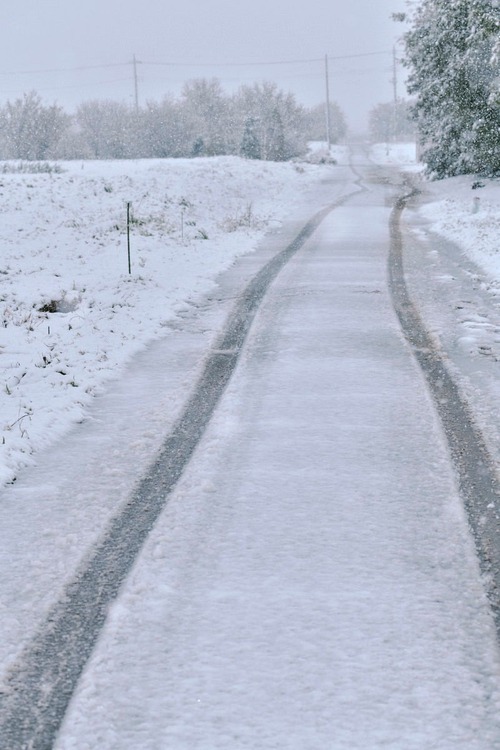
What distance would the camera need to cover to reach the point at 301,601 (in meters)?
3.30

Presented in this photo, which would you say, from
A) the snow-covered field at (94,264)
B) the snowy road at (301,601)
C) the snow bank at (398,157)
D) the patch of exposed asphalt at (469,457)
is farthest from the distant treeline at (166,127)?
the snowy road at (301,601)

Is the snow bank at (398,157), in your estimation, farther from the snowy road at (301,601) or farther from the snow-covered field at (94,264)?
the snowy road at (301,601)

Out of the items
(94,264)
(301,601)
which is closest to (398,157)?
(94,264)

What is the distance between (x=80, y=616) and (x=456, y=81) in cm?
2454

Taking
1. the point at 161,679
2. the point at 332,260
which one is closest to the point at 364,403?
the point at 161,679

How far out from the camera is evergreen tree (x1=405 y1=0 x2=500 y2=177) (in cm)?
2202

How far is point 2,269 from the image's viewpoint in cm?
1523

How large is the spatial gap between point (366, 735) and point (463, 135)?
87.2 ft

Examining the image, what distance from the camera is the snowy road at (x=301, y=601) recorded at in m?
2.57

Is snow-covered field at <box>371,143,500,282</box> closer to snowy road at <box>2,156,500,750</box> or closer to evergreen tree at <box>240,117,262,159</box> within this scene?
snowy road at <box>2,156,500,750</box>

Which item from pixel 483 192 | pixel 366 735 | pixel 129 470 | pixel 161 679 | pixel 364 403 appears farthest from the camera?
pixel 483 192

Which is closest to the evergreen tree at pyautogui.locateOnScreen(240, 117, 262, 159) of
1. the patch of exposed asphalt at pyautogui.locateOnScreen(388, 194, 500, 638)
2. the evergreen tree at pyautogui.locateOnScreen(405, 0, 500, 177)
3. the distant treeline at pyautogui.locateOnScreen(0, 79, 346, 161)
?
the distant treeline at pyautogui.locateOnScreen(0, 79, 346, 161)

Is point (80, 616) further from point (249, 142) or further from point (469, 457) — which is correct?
point (249, 142)

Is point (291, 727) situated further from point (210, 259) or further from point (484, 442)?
point (210, 259)
